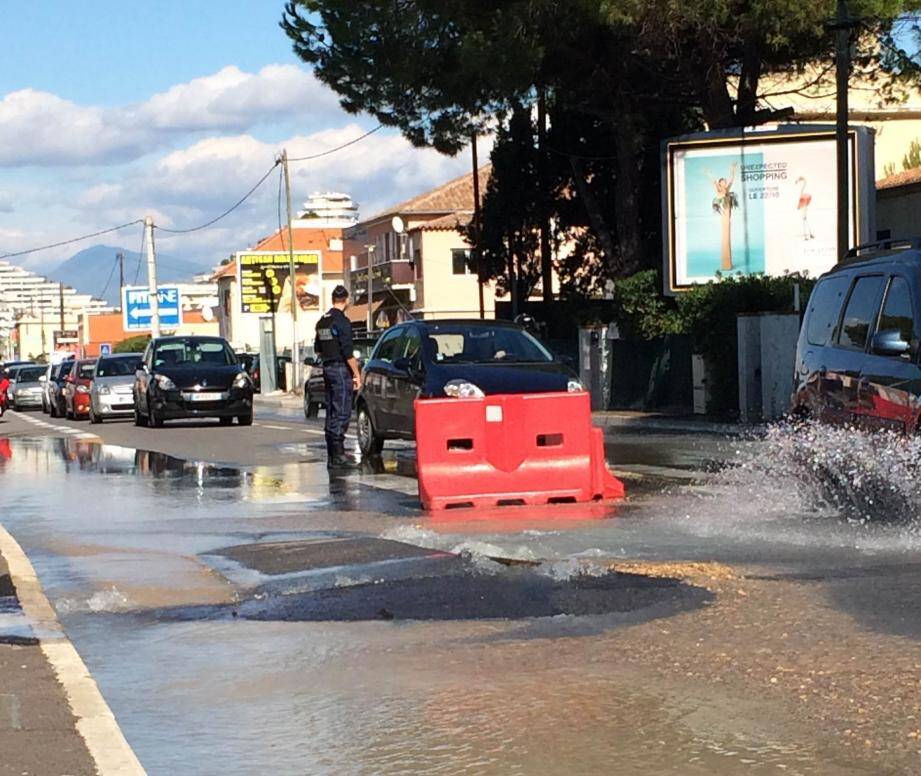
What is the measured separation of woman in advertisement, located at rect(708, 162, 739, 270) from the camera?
3388 cm

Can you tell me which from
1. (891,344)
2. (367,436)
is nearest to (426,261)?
(367,436)

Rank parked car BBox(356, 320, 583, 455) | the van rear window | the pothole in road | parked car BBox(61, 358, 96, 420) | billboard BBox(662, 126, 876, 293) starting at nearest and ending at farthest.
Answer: the pothole in road, the van rear window, parked car BBox(356, 320, 583, 455), billboard BBox(662, 126, 876, 293), parked car BBox(61, 358, 96, 420)

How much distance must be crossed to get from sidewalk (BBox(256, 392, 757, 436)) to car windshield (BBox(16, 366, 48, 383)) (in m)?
31.9

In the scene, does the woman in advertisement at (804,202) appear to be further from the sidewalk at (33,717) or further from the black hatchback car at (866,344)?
the sidewalk at (33,717)

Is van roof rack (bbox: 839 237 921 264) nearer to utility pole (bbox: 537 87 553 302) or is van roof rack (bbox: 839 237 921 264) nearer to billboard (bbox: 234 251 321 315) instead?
utility pole (bbox: 537 87 553 302)

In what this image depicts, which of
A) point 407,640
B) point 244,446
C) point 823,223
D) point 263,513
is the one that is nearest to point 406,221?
point 823,223

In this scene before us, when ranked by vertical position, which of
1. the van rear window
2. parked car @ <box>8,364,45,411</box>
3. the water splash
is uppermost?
the van rear window

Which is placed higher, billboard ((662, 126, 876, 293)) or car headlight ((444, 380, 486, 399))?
billboard ((662, 126, 876, 293))

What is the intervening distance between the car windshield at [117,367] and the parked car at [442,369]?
58.0 ft

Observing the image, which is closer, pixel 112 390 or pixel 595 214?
pixel 112 390

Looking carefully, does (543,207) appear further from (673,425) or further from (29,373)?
(29,373)

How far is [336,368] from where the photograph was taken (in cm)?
1880

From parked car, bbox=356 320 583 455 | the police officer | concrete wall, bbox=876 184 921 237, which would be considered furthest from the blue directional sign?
the police officer

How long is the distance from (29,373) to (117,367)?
24.2m
